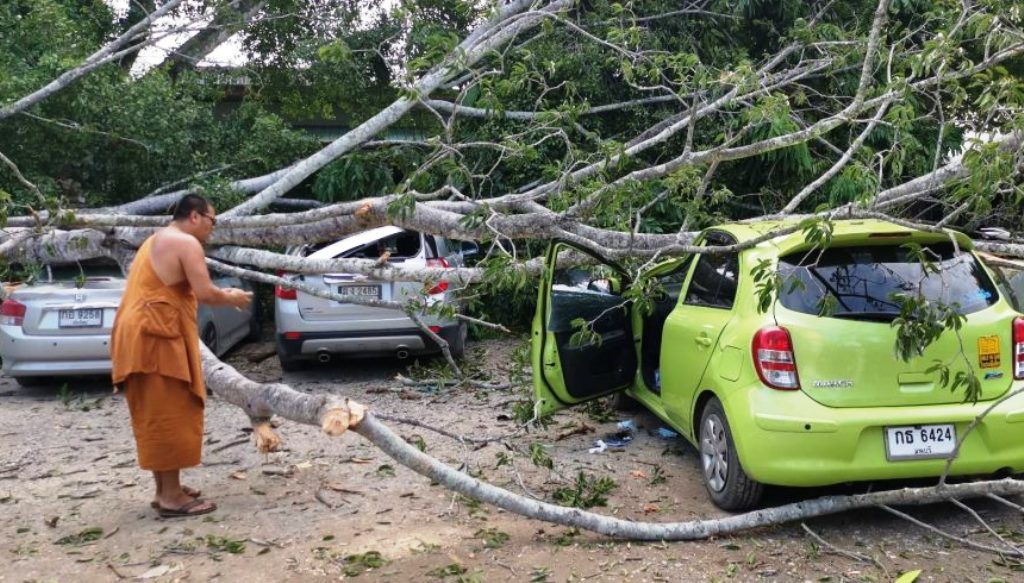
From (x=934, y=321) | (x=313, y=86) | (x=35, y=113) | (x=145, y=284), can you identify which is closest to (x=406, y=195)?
(x=145, y=284)

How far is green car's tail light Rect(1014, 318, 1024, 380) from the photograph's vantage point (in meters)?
4.34

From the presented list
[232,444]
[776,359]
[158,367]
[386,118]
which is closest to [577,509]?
[776,359]

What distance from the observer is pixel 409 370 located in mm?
8305

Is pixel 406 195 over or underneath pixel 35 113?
underneath

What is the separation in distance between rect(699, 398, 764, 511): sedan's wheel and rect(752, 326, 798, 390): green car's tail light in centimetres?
39

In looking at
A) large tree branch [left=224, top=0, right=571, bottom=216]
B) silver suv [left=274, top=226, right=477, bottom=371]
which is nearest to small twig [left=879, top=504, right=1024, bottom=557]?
large tree branch [left=224, top=0, right=571, bottom=216]

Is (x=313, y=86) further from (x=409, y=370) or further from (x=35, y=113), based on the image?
(x=409, y=370)

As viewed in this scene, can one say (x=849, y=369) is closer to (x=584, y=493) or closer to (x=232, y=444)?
(x=584, y=493)

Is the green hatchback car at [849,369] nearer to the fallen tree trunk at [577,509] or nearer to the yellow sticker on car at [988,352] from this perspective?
the yellow sticker on car at [988,352]

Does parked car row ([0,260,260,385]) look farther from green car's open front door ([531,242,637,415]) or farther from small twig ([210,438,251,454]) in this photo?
green car's open front door ([531,242,637,415])

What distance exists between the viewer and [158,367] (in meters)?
4.68

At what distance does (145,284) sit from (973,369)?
168 inches

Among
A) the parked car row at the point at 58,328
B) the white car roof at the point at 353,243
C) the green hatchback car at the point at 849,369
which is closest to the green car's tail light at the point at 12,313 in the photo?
the parked car row at the point at 58,328

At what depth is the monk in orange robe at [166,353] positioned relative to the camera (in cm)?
467
